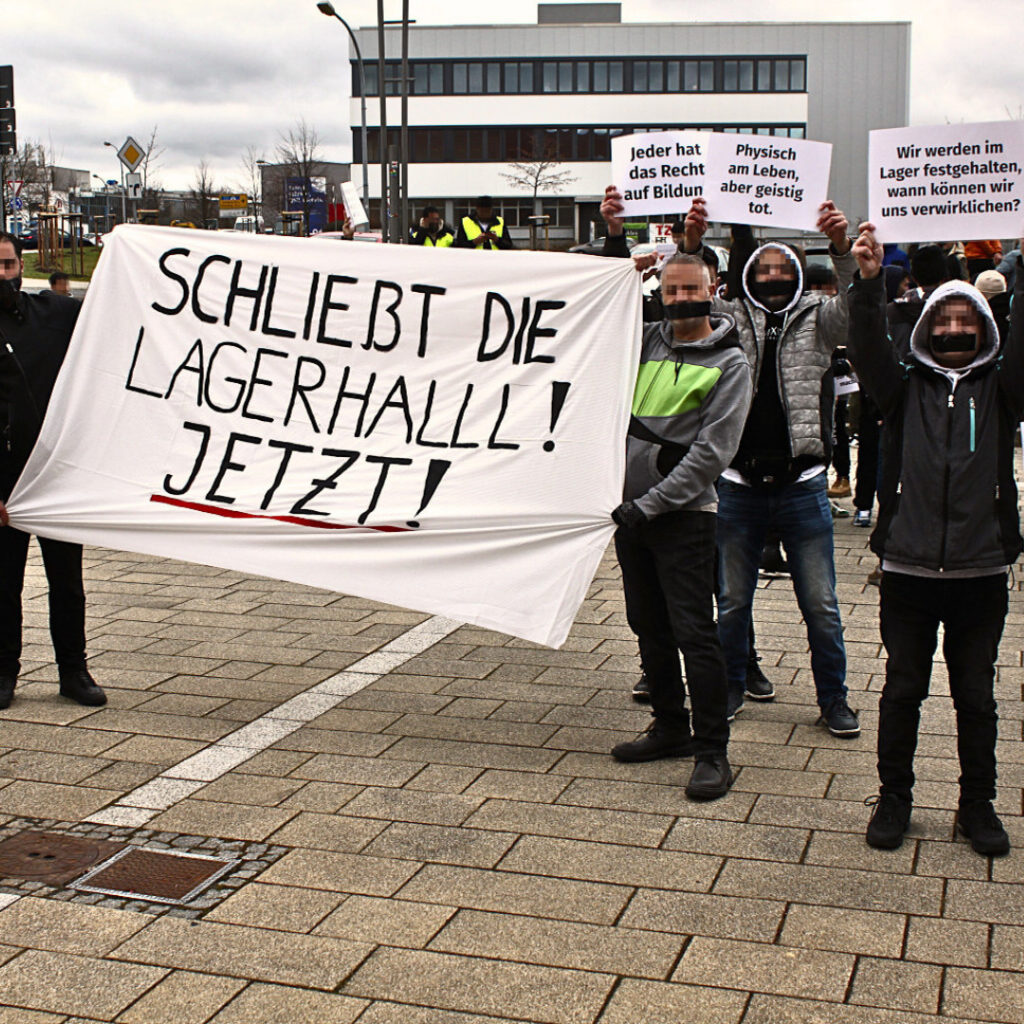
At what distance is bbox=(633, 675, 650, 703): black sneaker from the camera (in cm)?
630

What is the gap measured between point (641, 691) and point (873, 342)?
7.52ft

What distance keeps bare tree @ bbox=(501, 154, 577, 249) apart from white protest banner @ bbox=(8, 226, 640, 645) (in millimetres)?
66375

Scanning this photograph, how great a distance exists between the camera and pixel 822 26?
76250 mm

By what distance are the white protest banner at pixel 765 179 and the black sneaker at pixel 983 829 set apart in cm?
233

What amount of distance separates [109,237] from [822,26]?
76522mm

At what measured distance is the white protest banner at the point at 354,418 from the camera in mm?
5535

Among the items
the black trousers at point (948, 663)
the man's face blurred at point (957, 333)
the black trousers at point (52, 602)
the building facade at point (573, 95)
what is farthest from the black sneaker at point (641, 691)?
the building facade at point (573, 95)

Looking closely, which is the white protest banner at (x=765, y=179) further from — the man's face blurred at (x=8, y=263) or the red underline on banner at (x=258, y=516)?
the man's face blurred at (x=8, y=263)

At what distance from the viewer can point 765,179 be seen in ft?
19.1

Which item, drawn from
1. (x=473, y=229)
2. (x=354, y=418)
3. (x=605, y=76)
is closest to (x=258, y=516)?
(x=354, y=418)

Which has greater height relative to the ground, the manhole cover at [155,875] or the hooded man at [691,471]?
the hooded man at [691,471]

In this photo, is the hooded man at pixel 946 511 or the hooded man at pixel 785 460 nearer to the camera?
the hooded man at pixel 946 511

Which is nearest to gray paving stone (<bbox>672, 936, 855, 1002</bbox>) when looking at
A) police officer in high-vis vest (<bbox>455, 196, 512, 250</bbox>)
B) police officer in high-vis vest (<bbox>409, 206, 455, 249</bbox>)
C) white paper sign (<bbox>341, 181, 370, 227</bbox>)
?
police officer in high-vis vest (<bbox>455, 196, 512, 250</bbox>)

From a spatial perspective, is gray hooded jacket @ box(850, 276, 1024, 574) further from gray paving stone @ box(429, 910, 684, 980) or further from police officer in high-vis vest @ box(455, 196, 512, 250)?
police officer in high-vis vest @ box(455, 196, 512, 250)
